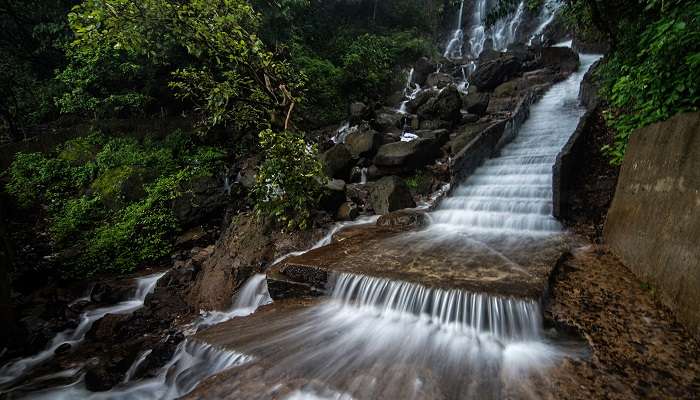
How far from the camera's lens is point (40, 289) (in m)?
7.13

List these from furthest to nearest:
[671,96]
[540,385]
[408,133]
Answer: [408,133], [671,96], [540,385]

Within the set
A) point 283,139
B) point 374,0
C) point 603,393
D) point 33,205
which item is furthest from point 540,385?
point 374,0

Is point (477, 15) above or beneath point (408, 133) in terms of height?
above

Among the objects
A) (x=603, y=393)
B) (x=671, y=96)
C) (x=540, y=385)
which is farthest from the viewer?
(x=671, y=96)

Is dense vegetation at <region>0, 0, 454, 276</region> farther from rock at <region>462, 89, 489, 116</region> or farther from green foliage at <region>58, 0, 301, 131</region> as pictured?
rock at <region>462, 89, 489, 116</region>

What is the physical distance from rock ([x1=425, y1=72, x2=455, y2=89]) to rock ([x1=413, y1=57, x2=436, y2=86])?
0.47 m

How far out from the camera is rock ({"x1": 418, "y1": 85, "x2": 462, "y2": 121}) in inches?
496

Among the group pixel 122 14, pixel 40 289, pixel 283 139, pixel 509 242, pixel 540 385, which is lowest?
pixel 40 289

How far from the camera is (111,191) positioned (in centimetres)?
932

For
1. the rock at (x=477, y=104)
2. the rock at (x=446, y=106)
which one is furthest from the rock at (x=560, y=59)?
the rock at (x=446, y=106)

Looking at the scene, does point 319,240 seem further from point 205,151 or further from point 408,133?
point 408,133

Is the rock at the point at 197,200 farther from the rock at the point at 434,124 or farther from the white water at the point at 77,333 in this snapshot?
the rock at the point at 434,124

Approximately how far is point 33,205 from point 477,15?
32.1 meters

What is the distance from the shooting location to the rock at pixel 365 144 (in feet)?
34.0
